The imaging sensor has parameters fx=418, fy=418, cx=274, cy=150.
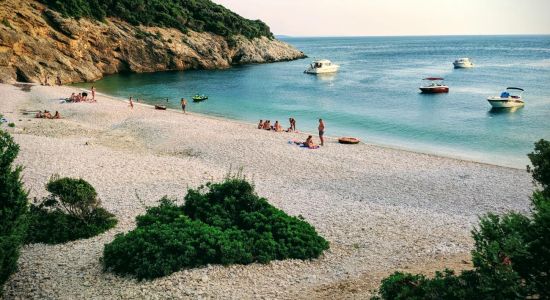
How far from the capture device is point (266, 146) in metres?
29.0

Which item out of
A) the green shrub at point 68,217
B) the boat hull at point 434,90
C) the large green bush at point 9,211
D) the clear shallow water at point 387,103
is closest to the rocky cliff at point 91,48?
the clear shallow water at point 387,103

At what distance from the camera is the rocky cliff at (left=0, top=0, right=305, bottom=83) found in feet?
180

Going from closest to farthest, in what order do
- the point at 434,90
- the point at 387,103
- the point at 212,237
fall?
1. the point at 212,237
2. the point at 387,103
3. the point at 434,90

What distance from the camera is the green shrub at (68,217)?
13469 millimetres

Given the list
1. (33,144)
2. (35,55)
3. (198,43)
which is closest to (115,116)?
(33,144)

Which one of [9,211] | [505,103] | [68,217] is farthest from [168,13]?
[9,211]

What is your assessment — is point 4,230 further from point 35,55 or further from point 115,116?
point 35,55

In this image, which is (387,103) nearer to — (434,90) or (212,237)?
(434,90)

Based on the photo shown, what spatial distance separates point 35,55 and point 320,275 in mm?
59236

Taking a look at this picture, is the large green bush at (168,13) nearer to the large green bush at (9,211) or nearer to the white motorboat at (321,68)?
the white motorboat at (321,68)

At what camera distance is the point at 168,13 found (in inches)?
3494

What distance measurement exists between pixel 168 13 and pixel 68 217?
3241 inches

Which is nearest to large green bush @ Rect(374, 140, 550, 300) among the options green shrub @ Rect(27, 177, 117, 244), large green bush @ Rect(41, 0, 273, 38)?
green shrub @ Rect(27, 177, 117, 244)

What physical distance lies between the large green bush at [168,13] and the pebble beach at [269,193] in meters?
38.0
